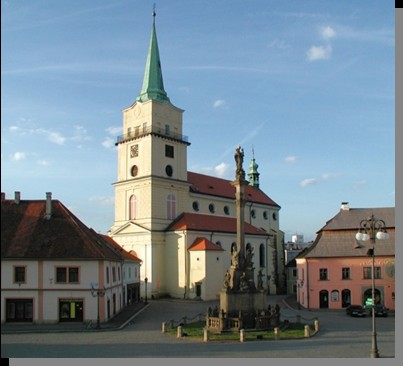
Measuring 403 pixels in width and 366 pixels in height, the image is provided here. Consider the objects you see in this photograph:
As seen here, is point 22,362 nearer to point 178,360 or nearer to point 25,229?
point 178,360

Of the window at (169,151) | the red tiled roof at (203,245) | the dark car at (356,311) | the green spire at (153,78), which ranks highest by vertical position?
the green spire at (153,78)

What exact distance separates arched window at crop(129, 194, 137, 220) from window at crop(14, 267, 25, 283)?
29083 millimetres

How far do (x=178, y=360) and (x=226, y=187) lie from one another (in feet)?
182

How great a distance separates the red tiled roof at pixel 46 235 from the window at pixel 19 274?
85 cm

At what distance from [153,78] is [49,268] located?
119ft

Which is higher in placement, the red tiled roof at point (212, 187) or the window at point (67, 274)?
the red tiled roof at point (212, 187)

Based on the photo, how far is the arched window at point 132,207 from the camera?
63328mm

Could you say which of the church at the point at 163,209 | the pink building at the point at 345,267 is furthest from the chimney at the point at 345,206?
the church at the point at 163,209

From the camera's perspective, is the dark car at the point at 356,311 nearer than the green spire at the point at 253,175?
Yes

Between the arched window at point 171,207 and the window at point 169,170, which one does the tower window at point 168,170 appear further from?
the arched window at point 171,207

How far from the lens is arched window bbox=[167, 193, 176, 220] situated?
6354 cm

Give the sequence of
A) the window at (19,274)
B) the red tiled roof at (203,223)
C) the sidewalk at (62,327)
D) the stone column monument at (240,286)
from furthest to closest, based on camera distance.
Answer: the red tiled roof at (203,223) → the window at (19,274) → the stone column monument at (240,286) → the sidewalk at (62,327)

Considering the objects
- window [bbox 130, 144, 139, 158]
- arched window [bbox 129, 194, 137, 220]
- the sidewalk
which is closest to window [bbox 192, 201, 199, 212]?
arched window [bbox 129, 194, 137, 220]

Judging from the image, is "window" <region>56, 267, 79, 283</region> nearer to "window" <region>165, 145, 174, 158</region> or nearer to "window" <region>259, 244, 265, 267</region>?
"window" <region>165, 145, 174, 158</region>
